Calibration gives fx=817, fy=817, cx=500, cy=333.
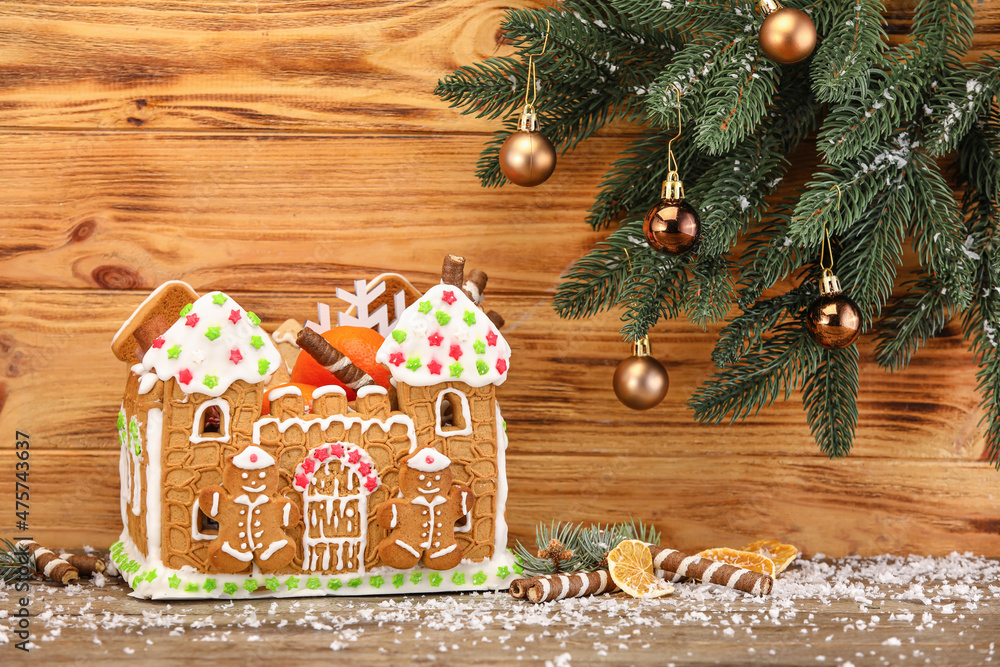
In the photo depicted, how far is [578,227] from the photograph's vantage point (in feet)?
4.06

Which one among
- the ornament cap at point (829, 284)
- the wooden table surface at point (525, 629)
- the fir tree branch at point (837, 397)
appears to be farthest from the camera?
the fir tree branch at point (837, 397)

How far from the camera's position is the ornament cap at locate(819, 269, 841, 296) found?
3.27 feet

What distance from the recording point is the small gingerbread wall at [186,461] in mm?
907

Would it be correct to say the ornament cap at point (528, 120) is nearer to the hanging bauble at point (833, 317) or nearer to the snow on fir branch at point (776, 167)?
the snow on fir branch at point (776, 167)

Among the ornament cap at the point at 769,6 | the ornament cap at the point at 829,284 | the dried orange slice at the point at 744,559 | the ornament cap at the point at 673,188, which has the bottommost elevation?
the dried orange slice at the point at 744,559

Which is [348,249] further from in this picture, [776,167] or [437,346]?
[776,167]

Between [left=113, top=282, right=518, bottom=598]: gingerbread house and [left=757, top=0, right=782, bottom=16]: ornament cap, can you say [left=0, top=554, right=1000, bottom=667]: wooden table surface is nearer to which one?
[left=113, top=282, right=518, bottom=598]: gingerbread house

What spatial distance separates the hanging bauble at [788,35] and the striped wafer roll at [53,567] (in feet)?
3.38

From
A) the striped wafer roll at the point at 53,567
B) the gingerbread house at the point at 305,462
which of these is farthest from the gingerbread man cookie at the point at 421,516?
the striped wafer roll at the point at 53,567

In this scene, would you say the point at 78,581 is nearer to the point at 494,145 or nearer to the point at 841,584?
the point at 494,145

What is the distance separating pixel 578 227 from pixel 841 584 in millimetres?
614

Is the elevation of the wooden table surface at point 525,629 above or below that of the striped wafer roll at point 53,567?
below

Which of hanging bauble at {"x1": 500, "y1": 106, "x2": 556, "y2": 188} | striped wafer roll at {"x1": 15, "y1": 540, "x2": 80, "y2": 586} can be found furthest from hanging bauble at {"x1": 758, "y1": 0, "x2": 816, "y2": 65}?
striped wafer roll at {"x1": 15, "y1": 540, "x2": 80, "y2": 586}

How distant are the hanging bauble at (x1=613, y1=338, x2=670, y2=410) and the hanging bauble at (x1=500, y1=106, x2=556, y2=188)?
26 centimetres
